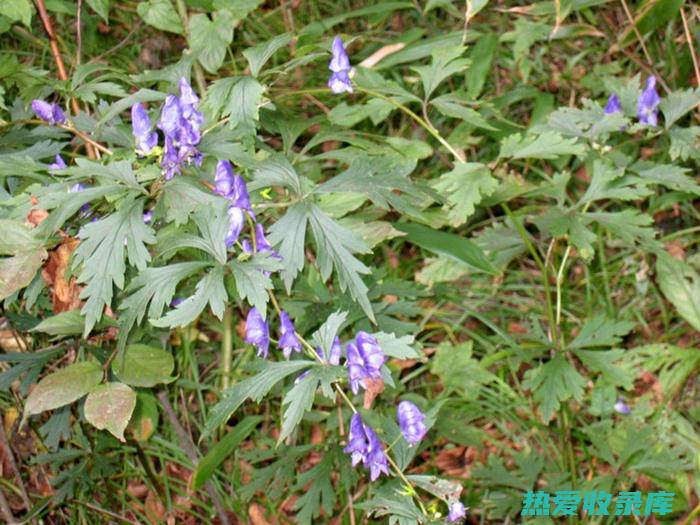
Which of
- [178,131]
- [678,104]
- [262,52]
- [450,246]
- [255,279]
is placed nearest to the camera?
[255,279]

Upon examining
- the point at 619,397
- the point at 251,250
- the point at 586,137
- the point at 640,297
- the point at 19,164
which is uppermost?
the point at 19,164

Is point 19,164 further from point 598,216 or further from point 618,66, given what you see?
point 618,66

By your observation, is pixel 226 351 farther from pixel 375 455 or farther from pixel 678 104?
pixel 678 104

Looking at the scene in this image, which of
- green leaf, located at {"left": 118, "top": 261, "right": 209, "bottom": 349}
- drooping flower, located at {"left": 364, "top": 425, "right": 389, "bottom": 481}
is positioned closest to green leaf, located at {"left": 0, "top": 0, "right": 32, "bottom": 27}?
green leaf, located at {"left": 118, "top": 261, "right": 209, "bottom": 349}

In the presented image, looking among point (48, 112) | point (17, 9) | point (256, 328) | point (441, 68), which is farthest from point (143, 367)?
point (441, 68)

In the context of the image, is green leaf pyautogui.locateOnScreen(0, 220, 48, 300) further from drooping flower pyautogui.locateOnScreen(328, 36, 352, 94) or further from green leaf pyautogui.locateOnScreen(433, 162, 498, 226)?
green leaf pyautogui.locateOnScreen(433, 162, 498, 226)

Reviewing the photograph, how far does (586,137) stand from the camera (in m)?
2.38

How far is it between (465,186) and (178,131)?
0.81 metres

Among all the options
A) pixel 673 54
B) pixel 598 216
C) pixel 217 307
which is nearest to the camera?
pixel 217 307

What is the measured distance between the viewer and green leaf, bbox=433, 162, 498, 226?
6.98 feet

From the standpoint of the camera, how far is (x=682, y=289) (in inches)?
107

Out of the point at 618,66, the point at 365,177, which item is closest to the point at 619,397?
the point at 618,66

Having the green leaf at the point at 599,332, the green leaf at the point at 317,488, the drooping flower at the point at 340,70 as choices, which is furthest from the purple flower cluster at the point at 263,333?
the green leaf at the point at 599,332

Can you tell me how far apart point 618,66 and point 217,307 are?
2.29 metres
